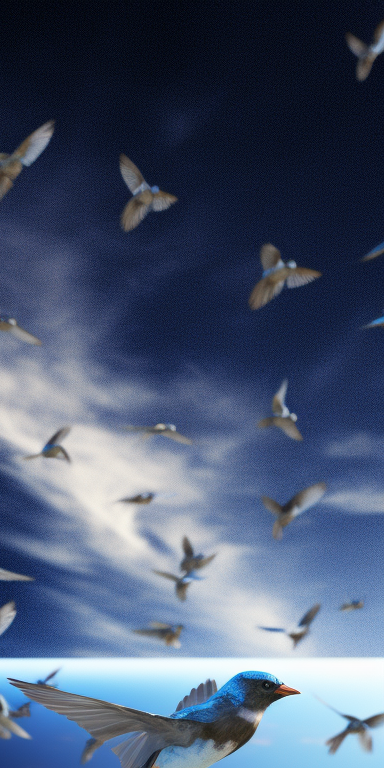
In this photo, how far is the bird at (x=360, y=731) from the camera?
264 cm

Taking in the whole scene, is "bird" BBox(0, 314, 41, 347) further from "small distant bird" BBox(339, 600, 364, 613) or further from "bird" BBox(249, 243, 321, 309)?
"small distant bird" BBox(339, 600, 364, 613)

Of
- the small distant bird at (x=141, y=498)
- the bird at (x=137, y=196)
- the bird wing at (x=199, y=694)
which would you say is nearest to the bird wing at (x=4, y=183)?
the bird at (x=137, y=196)

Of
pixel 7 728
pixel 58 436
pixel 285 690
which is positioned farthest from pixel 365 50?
pixel 7 728

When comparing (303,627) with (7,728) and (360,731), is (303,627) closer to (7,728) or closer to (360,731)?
(360,731)

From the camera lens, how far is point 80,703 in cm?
62

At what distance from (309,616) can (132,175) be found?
2.75 m

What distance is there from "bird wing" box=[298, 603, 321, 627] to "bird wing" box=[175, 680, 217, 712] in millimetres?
1909

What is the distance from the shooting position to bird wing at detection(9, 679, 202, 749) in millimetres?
591

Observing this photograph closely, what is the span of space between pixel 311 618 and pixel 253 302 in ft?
5.76

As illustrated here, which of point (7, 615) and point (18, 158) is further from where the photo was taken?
point (18, 158)

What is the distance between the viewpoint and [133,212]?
10.8ft

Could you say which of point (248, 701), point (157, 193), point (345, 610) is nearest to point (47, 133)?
point (157, 193)

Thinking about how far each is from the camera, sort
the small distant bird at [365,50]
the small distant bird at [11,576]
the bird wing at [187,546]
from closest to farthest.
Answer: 1. the small distant bird at [11,576]
2. the small distant bird at [365,50]
3. the bird wing at [187,546]

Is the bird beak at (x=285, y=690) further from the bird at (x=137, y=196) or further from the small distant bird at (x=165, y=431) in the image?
the bird at (x=137, y=196)
